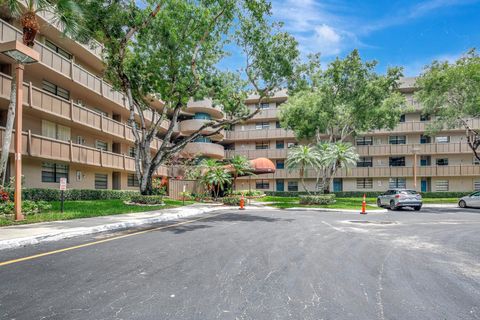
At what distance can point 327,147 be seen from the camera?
2903cm

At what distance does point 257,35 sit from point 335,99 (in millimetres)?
13249

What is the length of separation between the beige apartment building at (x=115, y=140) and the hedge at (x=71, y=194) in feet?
5.87

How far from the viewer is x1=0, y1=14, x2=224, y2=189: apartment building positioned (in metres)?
17.9

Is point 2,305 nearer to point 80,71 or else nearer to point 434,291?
point 434,291

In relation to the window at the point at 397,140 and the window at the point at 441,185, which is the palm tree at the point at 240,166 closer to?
the window at the point at 397,140

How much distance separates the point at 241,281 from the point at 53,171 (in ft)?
69.4

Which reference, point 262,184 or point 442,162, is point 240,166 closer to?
point 262,184

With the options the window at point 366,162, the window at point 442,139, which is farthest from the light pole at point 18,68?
the window at point 442,139

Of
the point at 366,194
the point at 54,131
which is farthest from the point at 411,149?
the point at 54,131

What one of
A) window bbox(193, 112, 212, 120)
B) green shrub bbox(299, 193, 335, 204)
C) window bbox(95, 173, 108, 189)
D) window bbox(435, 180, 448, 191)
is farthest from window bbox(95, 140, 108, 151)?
window bbox(435, 180, 448, 191)

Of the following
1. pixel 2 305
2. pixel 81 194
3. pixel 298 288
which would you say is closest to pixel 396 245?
pixel 298 288

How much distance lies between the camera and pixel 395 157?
43312 millimetres

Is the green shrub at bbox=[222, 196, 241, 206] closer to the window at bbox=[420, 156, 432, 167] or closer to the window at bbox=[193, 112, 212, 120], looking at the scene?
the window at bbox=[193, 112, 212, 120]

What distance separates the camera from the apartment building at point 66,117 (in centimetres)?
1792
